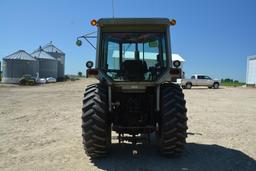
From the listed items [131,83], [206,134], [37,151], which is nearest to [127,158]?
[131,83]

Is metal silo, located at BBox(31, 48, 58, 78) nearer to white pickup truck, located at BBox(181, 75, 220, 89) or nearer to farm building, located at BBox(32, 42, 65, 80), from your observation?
farm building, located at BBox(32, 42, 65, 80)

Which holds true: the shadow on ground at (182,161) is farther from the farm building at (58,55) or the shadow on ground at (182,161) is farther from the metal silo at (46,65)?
the farm building at (58,55)

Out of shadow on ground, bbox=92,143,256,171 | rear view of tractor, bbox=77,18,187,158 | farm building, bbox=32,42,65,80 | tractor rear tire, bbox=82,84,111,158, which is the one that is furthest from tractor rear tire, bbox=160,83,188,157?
farm building, bbox=32,42,65,80

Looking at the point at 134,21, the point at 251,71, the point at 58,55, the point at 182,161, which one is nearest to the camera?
the point at 182,161

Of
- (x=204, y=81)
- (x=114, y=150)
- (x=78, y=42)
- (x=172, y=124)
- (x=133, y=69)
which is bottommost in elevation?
(x=114, y=150)

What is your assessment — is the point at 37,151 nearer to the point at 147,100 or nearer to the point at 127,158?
the point at 127,158

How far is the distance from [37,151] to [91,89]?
193cm

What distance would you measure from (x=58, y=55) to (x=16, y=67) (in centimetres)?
1890

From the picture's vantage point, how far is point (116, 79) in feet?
24.6

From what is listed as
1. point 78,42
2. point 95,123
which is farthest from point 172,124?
point 78,42

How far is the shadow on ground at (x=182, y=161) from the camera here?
6578 mm

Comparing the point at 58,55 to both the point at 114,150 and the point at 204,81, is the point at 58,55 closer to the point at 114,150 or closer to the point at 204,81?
the point at 204,81

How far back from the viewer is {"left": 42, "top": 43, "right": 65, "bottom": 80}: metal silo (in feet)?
229

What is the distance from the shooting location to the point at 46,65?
61.0 m
